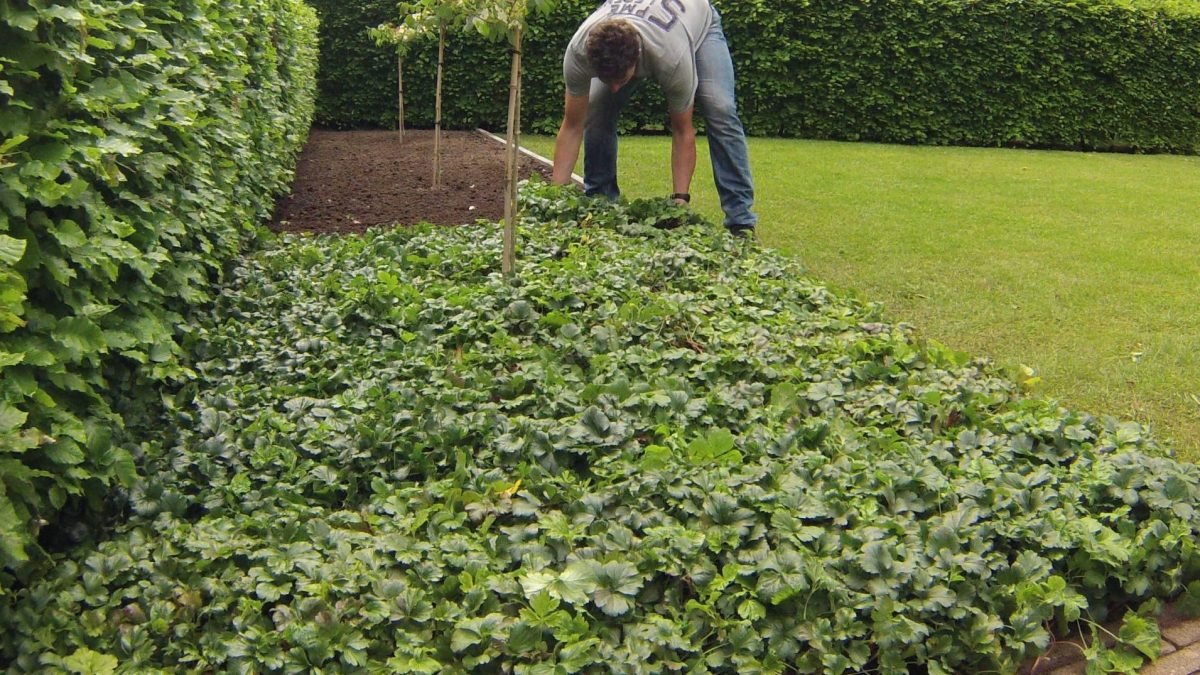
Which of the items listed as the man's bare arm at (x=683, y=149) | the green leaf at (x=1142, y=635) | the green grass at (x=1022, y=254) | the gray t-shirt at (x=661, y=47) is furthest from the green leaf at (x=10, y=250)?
the man's bare arm at (x=683, y=149)

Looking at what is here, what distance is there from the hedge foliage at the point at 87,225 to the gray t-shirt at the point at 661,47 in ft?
7.61

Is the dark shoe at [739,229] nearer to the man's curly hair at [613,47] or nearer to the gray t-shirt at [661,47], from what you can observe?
the gray t-shirt at [661,47]

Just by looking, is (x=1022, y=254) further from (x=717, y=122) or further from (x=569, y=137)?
(x=569, y=137)

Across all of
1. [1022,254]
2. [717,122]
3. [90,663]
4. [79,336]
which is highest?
[717,122]

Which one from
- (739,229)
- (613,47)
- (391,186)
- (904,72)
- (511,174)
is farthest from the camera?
(904,72)

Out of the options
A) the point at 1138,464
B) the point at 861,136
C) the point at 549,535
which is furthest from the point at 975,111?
the point at 549,535

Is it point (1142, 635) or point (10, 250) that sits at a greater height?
point (10, 250)

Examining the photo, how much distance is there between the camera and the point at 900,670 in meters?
2.38

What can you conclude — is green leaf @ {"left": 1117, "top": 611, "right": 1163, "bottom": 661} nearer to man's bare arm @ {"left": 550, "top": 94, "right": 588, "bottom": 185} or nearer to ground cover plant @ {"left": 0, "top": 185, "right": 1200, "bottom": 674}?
ground cover plant @ {"left": 0, "top": 185, "right": 1200, "bottom": 674}

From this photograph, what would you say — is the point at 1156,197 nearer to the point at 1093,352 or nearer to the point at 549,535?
the point at 1093,352

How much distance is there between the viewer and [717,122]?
20.4ft

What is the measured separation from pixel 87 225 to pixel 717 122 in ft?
13.7

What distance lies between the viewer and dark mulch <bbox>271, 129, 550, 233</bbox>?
640 centimetres

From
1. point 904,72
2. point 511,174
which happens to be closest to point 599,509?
point 511,174
